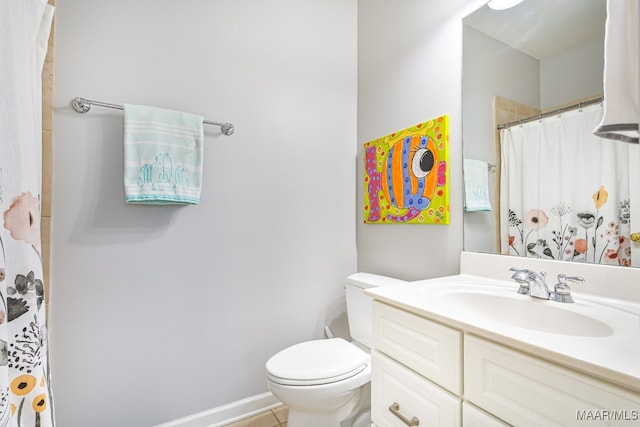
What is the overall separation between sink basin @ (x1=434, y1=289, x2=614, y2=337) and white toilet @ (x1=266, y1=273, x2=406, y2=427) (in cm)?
49

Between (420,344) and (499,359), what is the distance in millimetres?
208

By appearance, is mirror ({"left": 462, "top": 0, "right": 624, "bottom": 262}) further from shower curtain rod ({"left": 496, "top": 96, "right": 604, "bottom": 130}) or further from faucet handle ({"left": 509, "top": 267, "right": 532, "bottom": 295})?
faucet handle ({"left": 509, "top": 267, "right": 532, "bottom": 295})

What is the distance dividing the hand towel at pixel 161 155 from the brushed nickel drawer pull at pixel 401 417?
115 centimetres

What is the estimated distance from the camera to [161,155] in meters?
1.28

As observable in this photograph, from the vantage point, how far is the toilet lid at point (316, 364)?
3.76ft

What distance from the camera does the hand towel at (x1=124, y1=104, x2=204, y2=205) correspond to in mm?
1222

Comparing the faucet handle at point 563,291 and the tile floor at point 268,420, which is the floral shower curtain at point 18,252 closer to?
the tile floor at point 268,420

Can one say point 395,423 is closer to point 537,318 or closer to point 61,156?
A: point 537,318

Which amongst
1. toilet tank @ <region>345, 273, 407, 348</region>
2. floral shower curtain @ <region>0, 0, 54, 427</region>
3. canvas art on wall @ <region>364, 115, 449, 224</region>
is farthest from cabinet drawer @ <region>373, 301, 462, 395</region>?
floral shower curtain @ <region>0, 0, 54, 427</region>

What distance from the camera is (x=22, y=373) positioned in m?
0.53

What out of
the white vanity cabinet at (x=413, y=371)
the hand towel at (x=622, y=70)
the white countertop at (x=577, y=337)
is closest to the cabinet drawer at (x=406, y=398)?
the white vanity cabinet at (x=413, y=371)

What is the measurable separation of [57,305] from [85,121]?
2.56 feet

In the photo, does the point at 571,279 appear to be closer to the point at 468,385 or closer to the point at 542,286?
the point at 542,286

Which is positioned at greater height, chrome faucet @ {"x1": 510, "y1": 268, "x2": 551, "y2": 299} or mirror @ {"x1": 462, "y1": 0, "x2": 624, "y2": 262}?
mirror @ {"x1": 462, "y1": 0, "x2": 624, "y2": 262}
